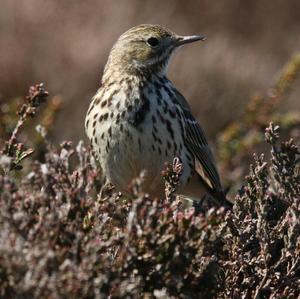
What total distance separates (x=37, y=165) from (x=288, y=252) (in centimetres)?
101

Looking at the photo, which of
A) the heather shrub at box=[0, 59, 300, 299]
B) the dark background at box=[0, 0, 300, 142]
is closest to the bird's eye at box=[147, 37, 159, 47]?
the heather shrub at box=[0, 59, 300, 299]

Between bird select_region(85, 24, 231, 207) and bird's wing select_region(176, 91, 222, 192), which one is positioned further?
bird's wing select_region(176, 91, 222, 192)

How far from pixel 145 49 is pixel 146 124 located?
2.38 feet

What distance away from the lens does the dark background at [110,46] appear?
28.4 ft

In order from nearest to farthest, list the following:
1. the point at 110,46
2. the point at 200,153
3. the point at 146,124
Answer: the point at 146,124 → the point at 200,153 → the point at 110,46

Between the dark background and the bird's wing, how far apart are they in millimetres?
3029

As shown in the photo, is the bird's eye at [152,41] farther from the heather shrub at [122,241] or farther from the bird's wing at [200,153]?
the heather shrub at [122,241]

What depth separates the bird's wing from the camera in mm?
4637

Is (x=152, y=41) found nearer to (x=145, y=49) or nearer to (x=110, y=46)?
(x=145, y=49)

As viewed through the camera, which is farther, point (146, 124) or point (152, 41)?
point (152, 41)

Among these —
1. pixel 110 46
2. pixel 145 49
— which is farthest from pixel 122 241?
pixel 110 46

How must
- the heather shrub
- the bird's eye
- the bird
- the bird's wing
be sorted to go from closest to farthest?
the heather shrub, the bird, the bird's wing, the bird's eye

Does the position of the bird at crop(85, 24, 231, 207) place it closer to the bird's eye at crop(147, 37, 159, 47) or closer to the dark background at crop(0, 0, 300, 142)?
the bird's eye at crop(147, 37, 159, 47)

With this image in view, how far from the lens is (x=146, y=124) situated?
420cm
